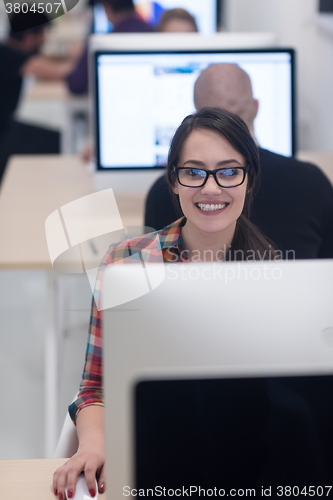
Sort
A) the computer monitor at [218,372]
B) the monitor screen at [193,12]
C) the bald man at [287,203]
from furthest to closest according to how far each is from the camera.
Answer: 1. the monitor screen at [193,12]
2. the bald man at [287,203]
3. the computer monitor at [218,372]

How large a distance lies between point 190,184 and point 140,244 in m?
0.14

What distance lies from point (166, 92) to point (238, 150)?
0.96m

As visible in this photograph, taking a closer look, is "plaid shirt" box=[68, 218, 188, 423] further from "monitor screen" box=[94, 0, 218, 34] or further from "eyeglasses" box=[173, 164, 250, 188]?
"monitor screen" box=[94, 0, 218, 34]

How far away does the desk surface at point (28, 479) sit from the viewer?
862 mm

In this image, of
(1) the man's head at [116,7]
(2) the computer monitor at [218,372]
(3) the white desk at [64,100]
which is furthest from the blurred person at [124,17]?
(2) the computer monitor at [218,372]

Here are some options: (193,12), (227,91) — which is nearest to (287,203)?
(227,91)

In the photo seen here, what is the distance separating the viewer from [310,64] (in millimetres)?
3332

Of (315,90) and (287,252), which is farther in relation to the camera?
(315,90)

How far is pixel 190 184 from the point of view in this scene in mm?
1085

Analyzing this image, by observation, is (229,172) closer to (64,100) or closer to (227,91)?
(227,91)

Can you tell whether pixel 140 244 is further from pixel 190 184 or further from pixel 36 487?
pixel 36 487

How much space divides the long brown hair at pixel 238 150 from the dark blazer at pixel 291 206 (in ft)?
0.56

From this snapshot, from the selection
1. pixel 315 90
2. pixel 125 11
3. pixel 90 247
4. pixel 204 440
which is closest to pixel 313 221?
pixel 90 247

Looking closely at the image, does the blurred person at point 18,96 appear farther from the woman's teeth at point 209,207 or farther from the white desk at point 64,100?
the woman's teeth at point 209,207
